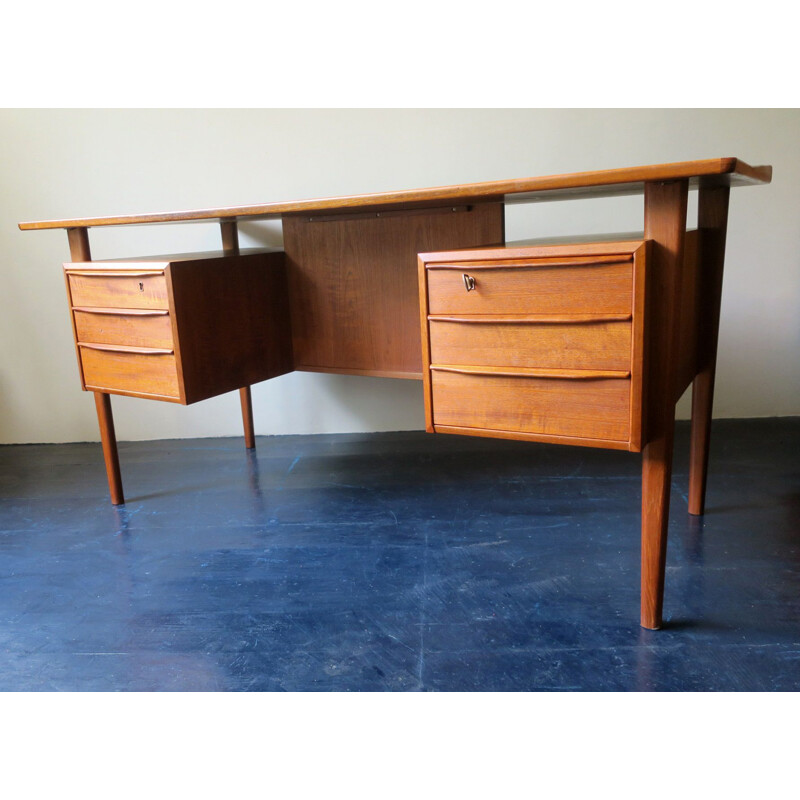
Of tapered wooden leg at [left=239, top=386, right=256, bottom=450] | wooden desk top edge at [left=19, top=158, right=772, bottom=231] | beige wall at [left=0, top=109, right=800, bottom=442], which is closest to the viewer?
wooden desk top edge at [left=19, top=158, right=772, bottom=231]

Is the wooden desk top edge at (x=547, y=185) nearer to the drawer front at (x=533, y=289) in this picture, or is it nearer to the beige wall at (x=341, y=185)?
the drawer front at (x=533, y=289)

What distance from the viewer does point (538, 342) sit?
50.0 inches

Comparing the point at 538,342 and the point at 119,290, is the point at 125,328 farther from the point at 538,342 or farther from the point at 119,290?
the point at 538,342

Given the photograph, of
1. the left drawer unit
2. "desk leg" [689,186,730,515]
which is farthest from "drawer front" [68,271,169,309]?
"desk leg" [689,186,730,515]

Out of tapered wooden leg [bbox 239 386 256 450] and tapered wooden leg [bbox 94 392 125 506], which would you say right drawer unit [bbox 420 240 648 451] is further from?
tapered wooden leg [bbox 239 386 256 450]

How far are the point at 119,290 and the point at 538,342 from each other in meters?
1.10

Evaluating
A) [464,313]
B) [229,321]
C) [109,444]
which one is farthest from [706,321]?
[109,444]

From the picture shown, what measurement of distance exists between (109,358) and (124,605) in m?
0.68

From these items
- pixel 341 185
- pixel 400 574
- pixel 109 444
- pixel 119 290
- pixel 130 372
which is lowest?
pixel 400 574

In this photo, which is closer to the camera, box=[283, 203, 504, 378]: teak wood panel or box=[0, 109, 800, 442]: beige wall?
box=[283, 203, 504, 378]: teak wood panel

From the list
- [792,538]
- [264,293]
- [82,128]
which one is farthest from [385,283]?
[82,128]

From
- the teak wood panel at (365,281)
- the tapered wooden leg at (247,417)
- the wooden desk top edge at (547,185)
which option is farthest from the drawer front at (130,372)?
the tapered wooden leg at (247,417)

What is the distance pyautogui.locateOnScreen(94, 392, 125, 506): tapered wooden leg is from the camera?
2057 mm

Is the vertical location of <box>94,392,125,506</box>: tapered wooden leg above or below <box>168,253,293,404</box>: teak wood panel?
below
